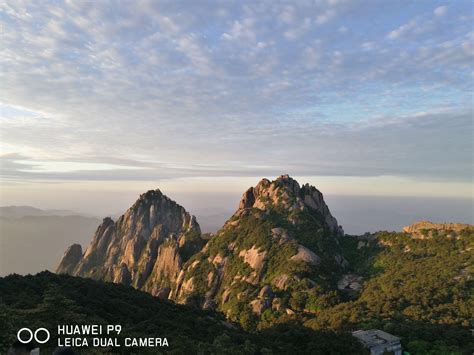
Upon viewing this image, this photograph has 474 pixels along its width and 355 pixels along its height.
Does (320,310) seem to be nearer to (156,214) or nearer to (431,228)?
(431,228)

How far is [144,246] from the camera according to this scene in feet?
538

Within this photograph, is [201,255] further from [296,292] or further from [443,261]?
[443,261]

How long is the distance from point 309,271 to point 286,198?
42.6 m

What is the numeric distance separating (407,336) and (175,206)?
147m

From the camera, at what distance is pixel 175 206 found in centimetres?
18550

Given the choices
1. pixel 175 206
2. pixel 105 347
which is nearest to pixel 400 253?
pixel 105 347

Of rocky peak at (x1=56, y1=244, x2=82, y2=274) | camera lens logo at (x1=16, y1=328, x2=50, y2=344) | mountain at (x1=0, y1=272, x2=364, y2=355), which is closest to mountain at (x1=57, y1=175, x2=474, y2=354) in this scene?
mountain at (x1=0, y1=272, x2=364, y2=355)

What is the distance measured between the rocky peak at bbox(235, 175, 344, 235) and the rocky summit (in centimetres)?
40

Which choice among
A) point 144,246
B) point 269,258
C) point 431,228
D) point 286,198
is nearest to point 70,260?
point 144,246

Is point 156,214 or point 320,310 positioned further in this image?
point 156,214

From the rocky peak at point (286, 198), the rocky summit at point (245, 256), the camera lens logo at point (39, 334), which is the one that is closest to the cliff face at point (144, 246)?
the rocky summit at point (245, 256)

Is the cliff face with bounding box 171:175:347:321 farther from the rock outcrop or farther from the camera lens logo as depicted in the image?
the camera lens logo

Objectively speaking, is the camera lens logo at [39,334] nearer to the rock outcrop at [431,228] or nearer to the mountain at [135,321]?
the mountain at [135,321]

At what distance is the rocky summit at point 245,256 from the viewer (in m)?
91.6
